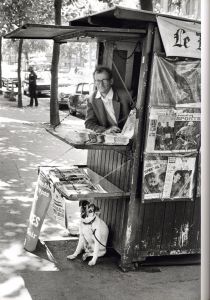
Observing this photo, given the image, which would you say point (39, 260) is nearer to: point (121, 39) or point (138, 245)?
point (138, 245)

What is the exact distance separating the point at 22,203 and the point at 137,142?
3212mm

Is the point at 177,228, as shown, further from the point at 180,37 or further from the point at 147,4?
the point at 147,4

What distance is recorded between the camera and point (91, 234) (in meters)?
5.56

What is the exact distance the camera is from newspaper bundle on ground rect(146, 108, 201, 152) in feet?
17.3

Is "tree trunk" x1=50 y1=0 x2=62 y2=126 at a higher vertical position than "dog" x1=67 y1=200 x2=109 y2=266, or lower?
higher

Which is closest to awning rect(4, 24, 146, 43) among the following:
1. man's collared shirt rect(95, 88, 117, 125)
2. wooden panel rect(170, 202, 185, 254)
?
man's collared shirt rect(95, 88, 117, 125)

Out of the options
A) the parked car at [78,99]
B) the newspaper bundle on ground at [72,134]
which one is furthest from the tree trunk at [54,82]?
the newspaper bundle on ground at [72,134]

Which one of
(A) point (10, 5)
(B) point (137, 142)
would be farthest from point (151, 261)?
(A) point (10, 5)

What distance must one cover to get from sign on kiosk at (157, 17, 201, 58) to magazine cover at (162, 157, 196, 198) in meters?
1.20

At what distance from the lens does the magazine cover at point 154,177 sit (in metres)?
5.36

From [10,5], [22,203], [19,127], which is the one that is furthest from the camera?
[10,5]

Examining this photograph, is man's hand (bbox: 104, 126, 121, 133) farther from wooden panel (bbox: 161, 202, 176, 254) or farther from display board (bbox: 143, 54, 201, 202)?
wooden panel (bbox: 161, 202, 176, 254)

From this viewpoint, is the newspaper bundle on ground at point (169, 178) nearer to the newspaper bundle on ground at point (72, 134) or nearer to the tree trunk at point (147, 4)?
the newspaper bundle on ground at point (72, 134)

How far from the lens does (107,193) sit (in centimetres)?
536
